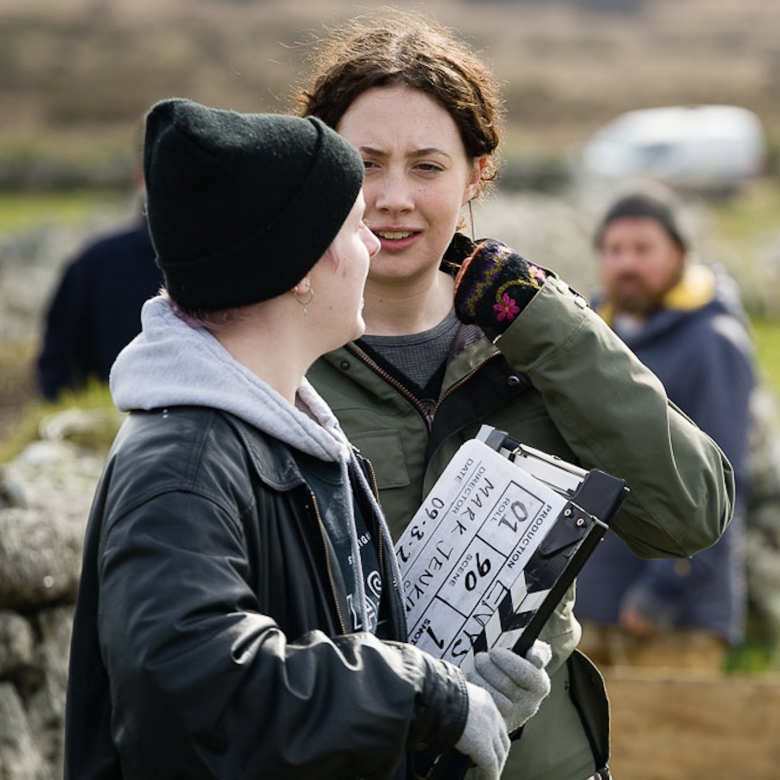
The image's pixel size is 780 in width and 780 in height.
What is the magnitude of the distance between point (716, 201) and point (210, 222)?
28.8m

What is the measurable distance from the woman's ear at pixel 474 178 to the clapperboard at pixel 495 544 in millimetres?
656

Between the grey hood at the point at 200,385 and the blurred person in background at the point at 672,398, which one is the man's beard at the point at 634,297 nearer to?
the blurred person in background at the point at 672,398

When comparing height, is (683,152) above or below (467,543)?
below

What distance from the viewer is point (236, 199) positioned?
1.92 m

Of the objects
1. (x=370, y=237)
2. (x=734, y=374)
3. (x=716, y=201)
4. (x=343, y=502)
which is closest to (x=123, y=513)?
(x=343, y=502)

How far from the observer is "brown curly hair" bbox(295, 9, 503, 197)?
2.69 meters

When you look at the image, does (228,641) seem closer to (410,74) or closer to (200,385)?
(200,385)

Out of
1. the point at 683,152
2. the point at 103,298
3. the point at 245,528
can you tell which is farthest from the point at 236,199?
the point at 683,152

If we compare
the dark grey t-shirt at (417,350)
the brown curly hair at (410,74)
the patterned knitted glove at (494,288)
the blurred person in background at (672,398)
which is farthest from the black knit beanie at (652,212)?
the patterned knitted glove at (494,288)

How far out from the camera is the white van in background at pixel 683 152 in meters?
28.8

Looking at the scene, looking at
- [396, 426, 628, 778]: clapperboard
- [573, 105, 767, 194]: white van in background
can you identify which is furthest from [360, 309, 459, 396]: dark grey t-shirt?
[573, 105, 767, 194]: white van in background

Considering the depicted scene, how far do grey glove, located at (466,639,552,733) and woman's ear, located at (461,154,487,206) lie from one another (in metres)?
1.10

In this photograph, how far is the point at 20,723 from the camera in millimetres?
3629

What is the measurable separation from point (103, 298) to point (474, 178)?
3.42 m
